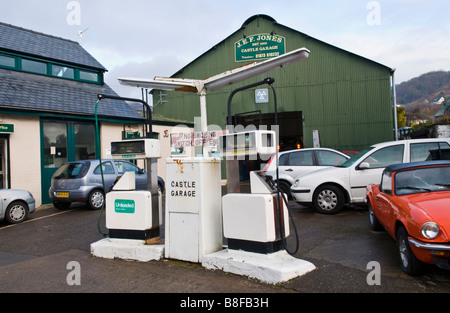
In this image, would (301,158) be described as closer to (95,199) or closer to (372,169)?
(372,169)

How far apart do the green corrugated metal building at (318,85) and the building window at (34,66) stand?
30.4ft

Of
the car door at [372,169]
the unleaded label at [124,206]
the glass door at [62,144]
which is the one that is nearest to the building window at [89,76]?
the glass door at [62,144]

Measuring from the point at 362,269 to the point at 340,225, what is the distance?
2.76m

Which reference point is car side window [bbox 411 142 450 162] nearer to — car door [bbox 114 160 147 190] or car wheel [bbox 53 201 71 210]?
car door [bbox 114 160 147 190]

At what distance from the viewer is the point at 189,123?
2144 centimetres

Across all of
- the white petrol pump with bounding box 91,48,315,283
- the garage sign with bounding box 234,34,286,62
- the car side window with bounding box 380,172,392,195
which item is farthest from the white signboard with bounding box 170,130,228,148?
the garage sign with bounding box 234,34,286,62

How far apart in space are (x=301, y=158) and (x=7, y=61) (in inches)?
456

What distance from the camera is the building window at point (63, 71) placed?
15836mm

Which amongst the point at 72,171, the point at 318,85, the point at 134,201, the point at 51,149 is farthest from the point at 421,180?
the point at 318,85

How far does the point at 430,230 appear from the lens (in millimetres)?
4086

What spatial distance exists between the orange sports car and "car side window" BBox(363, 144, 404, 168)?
2.33 meters

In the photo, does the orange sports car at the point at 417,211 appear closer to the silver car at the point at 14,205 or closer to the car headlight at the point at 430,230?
the car headlight at the point at 430,230
